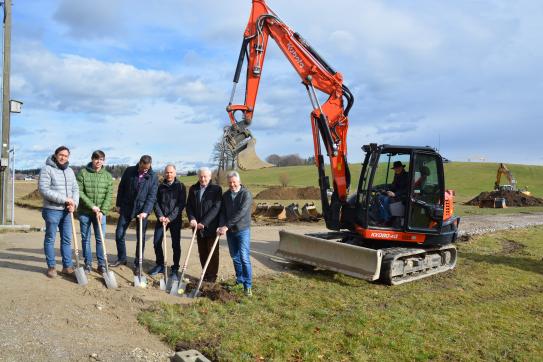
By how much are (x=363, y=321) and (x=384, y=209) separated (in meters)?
3.40

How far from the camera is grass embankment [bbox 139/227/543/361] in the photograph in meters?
5.52

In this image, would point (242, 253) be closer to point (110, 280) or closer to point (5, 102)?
point (110, 280)

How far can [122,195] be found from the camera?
315 inches

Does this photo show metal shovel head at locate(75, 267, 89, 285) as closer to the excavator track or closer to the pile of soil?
the excavator track

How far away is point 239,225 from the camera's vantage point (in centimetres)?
741

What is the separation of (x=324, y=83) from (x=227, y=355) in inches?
292

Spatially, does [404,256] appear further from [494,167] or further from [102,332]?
[494,167]

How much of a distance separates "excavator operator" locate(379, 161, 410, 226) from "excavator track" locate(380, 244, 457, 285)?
0.65m

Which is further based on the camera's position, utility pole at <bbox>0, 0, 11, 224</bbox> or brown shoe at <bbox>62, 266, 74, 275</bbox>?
utility pole at <bbox>0, 0, 11, 224</bbox>

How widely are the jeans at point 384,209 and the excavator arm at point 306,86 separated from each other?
111 centimetres

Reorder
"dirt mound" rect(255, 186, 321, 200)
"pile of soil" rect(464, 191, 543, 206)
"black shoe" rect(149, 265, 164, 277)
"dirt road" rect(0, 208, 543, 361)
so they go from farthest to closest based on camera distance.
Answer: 1. "dirt mound" rect(255, 186, 321, 200)
2. "pile of soil" rect(464, 191, 543, 206)
3. "black shoe" rect(149, 265, 164, 277)
4. "dirt road" rect(0, 208, 543, 361)

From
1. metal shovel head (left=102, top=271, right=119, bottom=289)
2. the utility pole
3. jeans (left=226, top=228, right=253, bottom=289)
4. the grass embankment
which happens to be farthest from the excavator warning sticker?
the utility pole

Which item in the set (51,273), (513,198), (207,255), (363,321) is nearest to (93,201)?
(51,273)

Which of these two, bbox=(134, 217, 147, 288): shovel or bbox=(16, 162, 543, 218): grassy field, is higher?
bbox=(16, 162, 543, 218): grassy field
